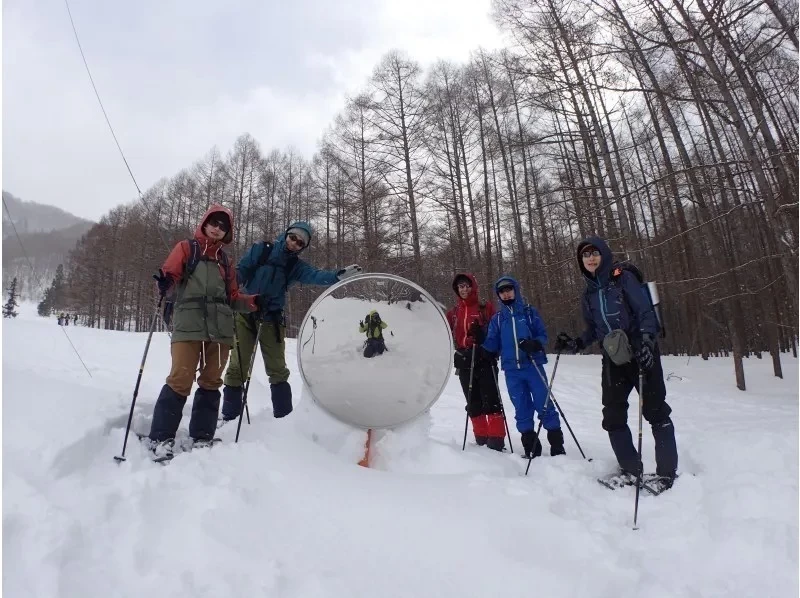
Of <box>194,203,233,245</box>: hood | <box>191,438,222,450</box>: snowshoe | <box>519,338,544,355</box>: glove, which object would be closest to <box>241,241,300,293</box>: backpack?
<box>194,203,233,245</box>: hood

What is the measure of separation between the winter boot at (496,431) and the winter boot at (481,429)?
2.0 inches

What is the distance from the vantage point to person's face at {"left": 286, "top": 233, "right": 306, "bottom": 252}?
3.67 meters

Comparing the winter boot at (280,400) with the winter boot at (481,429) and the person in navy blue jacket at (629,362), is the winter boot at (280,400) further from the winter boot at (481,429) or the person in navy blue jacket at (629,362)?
the person in navy blue jacket at (629,362)

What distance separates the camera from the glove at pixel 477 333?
14.0 ft

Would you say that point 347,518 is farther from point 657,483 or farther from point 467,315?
point 467,315

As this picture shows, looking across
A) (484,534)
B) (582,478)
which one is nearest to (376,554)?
(484,534)

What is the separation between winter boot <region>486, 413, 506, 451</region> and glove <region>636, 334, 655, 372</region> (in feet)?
4.80

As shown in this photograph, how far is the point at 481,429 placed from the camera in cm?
412

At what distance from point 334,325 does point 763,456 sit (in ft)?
11.0

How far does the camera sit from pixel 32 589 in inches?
58.4

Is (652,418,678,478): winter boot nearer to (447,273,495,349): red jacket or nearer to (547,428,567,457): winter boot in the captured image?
(547,428,567,457): winter boot

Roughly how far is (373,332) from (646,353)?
2064 millimetres

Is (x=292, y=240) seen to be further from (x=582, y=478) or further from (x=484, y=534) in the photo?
(x=582, y=478)

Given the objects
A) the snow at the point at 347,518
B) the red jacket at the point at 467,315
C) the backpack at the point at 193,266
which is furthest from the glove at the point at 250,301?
the red jacket at the point at 467,315
